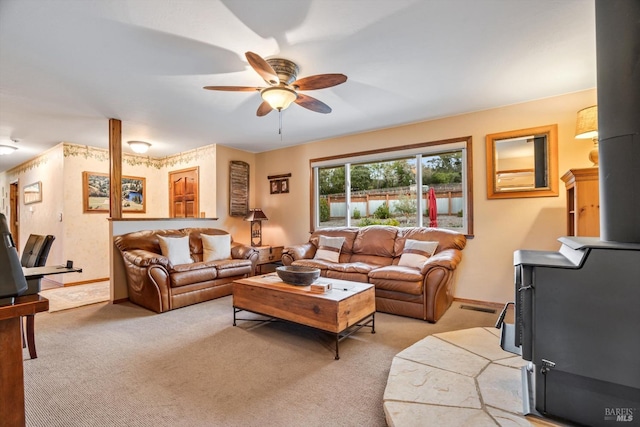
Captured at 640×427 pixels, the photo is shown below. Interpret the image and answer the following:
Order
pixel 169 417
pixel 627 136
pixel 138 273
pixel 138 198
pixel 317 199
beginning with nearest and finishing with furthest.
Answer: pixel 627 136 < pixel 169 417 < pixel 138 273 < pixel 317 199 < pixel 138 198

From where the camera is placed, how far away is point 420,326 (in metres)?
2.96

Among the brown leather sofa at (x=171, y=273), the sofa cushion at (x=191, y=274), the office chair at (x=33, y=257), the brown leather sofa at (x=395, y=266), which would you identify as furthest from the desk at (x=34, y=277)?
the brown leather sofa at (x=395, y=266)

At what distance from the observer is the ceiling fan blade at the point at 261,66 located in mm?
1972

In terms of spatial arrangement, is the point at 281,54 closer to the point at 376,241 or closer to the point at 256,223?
the point at 376,241

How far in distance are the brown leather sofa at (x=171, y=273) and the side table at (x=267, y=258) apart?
0.39 metres

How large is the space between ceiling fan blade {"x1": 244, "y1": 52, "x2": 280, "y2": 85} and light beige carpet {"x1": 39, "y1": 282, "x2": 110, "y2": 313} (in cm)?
377

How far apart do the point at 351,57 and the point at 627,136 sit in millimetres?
1887

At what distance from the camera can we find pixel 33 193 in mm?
5941

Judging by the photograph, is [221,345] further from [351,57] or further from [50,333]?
[351,57]

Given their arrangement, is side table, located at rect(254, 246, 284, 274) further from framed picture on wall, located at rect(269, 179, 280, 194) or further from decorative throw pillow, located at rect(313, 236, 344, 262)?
framed picture on wall, located at rect(269, 179, 280, 194)

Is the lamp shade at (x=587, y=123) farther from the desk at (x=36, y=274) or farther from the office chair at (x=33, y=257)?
the office chair at (x=33, y=257)

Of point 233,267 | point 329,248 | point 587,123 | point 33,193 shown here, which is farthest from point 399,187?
point 33,193

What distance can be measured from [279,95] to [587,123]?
2922 millimetres

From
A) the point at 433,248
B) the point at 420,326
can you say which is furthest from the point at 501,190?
the point at 420,326
